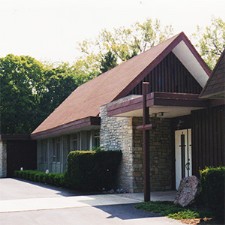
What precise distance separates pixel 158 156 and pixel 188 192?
4807 millimetres

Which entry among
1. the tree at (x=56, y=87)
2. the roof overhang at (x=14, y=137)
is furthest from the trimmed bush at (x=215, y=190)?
the tree at (x=56, y=87)

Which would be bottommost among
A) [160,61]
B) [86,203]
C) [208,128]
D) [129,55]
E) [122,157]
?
[86,203]

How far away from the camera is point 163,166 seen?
53.9ft

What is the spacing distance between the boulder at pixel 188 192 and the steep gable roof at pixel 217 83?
93.6 inches

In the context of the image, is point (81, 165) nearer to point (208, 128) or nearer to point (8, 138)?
point (208, 128)

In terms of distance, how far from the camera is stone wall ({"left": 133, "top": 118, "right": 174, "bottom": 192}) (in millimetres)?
15898

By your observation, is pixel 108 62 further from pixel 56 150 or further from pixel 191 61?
pixel 191 61

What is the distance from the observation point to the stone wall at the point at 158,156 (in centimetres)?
1590

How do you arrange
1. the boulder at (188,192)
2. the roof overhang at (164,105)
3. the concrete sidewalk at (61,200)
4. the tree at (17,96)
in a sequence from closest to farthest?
the boulder at (188,192) < the concrete sidewalk at (61,200) < the roof overhang at (164,105) < the tree at (17,96)

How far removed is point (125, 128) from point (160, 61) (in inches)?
153

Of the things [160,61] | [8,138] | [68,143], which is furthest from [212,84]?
[8,138]

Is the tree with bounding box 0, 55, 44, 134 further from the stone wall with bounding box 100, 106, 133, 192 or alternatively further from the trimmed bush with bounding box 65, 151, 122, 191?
the trimmed bush with bounding box 65, 151, 122, 191

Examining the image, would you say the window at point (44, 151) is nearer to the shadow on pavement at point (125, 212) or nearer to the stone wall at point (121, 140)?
the stone wall at point (121, 140)

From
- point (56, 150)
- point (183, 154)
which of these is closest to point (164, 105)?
point (183, 154)
